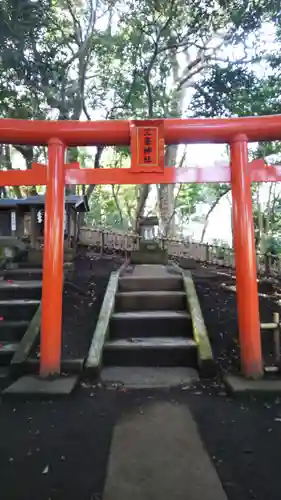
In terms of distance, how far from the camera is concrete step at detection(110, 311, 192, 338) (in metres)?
6.50

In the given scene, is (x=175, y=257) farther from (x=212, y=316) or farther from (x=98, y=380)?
(x=98, y=380)

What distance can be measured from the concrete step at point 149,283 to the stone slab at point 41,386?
3058 mm

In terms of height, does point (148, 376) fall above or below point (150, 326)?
below

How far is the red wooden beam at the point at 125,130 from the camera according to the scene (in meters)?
5.33

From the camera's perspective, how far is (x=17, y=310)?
7.19 metres

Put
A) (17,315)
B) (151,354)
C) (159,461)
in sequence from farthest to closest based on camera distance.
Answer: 1. (17,315)
2. (151,354)
3. (159,461)

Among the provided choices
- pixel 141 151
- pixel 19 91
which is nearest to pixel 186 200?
pixel 19 91

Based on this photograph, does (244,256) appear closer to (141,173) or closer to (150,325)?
(141,173)

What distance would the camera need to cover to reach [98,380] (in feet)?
17.2

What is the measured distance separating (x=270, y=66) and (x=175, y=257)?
24.3 feet

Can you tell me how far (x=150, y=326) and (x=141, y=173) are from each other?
2.64 metres

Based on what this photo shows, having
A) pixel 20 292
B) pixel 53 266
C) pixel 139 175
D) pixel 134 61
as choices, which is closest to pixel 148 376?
pixel 53 266

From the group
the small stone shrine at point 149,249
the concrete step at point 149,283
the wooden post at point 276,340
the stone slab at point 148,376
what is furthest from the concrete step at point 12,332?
the small stone shrine at point 149,249

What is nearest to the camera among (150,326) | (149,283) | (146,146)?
(146,146)
